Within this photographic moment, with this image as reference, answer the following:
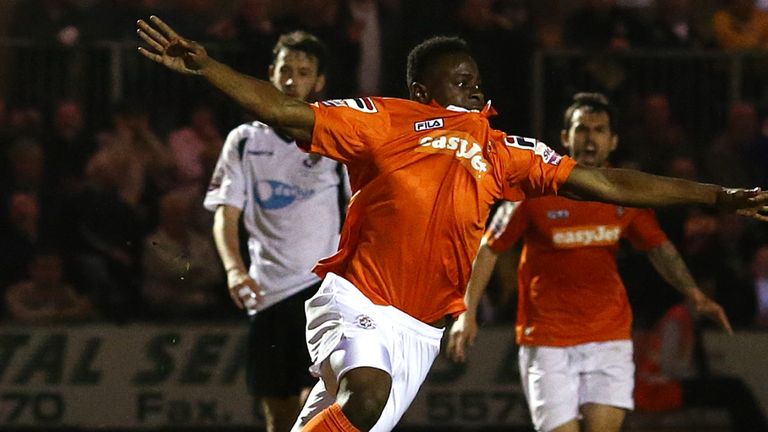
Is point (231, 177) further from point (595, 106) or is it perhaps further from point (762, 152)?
point (762, 152)

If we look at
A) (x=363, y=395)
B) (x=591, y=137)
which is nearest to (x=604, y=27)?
(x=591, y=137)

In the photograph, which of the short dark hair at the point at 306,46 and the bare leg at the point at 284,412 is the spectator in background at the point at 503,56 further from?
the bare leg at the point at 284,412

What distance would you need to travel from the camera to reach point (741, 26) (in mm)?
12820

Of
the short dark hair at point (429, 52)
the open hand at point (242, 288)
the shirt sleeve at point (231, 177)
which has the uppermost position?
the short dark hair at point (429, 52)

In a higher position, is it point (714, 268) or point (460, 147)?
point (460, 147)

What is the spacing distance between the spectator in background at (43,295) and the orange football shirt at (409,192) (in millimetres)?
4915

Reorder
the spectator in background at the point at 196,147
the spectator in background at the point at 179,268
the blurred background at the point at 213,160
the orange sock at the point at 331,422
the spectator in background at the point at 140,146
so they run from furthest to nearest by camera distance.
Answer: the spectator in background at the point at 196,147 < the spectator in background at the point at 140,146 < the spectator in background at the point at 179,268 < the blurred background at the point at 213,160 < the orange sock at the point at 331,422

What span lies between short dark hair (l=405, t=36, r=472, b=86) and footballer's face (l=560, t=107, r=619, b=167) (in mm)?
2069

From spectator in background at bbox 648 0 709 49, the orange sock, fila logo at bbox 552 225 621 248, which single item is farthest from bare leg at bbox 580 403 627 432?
spectator in background at bbox 648 0 709 49

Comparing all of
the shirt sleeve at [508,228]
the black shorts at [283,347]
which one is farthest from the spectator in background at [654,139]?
the black shorts at [283,347]

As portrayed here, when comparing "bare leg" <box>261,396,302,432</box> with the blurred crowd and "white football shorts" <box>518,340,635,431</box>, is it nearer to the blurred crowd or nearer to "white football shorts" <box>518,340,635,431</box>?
"white football shorts" <box>518,340,635,431</box>

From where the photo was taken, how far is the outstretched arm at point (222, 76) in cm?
559

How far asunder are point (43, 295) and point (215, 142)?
1.84m

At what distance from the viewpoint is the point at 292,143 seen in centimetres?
832
